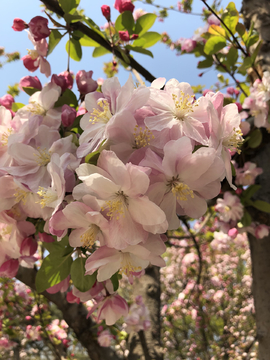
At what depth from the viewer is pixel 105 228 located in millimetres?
503

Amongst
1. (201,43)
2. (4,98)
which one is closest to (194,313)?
(201,43)

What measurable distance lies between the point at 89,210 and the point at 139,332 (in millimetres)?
1725

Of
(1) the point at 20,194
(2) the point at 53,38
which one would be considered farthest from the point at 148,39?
(1) the point at 20,194

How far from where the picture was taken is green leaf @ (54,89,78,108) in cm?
87

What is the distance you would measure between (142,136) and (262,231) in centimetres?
119

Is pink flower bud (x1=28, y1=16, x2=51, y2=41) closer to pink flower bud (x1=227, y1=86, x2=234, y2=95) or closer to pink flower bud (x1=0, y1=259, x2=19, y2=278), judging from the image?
pink flower bud (x1=0, y1=259, x2=19, y2=278)

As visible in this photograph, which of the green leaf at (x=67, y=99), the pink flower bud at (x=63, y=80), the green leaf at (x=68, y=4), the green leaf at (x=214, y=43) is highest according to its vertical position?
the green leaf at (x=68, y=4)

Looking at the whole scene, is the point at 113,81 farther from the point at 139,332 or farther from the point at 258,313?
the point at 139,332

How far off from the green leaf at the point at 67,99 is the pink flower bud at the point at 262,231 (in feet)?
3.79

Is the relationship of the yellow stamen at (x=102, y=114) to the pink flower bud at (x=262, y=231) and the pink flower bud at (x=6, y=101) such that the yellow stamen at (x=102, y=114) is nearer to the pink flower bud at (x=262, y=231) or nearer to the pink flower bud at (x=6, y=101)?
the pink flower bud at (x=6, y=101)

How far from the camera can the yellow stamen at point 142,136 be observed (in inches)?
19.9

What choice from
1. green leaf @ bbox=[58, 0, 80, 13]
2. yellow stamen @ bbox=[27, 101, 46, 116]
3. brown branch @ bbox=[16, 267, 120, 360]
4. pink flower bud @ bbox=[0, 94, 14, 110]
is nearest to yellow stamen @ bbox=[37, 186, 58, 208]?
yellow stamen @ bbox=[27, 101, 46, 116]

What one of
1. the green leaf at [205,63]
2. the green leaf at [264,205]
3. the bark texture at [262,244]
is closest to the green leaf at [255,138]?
the bark texture at [262,244]

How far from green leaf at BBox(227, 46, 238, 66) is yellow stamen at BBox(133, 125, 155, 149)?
1210 mm
